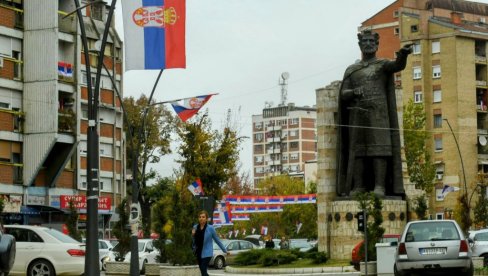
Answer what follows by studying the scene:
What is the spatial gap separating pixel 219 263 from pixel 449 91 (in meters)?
52.6

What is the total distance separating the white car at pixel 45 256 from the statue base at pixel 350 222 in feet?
50.8

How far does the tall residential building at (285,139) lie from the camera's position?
18688cm

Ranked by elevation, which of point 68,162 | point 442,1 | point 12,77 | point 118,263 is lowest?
point 118,263

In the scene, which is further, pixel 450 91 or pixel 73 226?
pixel 450 91

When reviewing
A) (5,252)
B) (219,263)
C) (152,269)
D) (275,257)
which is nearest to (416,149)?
(219,263)

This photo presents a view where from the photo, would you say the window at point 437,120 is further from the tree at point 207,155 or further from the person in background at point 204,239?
the person in background at point 204,239

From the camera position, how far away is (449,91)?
3873 inches

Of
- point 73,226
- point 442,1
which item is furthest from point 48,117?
point 442,1

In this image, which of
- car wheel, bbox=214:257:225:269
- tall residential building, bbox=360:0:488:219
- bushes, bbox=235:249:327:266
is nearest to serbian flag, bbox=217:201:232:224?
car wheel, bbox=214:257:225:269

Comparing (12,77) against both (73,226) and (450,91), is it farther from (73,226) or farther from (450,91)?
(450,91)

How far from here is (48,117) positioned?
55781mm

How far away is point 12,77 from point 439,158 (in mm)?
51681

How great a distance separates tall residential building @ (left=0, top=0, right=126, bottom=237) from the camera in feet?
179

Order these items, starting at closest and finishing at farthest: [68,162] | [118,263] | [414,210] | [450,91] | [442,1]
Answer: [118,263], [414,210], [68,162], [450,91], [442,1]
